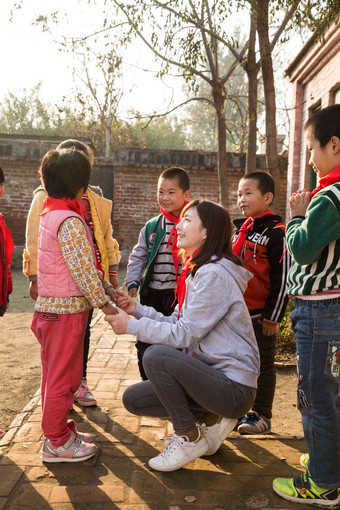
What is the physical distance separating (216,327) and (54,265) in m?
1.01

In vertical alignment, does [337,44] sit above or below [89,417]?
above

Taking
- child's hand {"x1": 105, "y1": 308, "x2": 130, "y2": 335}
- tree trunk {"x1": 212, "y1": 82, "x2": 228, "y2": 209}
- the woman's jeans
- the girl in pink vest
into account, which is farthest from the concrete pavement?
tree trunk {"x1": 212, "y1": 82, "x2": 228, "y2": 209}

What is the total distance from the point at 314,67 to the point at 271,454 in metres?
8.67

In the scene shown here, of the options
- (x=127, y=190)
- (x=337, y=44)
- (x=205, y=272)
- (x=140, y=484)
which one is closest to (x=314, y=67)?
(x=337, y=44)

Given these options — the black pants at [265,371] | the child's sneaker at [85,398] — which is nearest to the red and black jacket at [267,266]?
the black pants at [265,371]

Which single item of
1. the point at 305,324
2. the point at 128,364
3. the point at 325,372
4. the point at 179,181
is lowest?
the point at 128,364

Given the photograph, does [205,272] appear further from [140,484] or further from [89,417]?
[89,417]

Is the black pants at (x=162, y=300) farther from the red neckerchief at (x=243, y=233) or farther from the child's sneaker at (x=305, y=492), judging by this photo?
the child's sneaker at (x=305, y=492)

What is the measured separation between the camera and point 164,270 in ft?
13.0

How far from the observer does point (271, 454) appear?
10.5ft

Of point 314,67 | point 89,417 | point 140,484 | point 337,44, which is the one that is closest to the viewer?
point 140,484

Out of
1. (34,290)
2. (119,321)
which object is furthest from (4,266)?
(119,321)

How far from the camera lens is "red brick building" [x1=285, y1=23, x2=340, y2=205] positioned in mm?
8586

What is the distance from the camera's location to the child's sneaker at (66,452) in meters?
2.98
